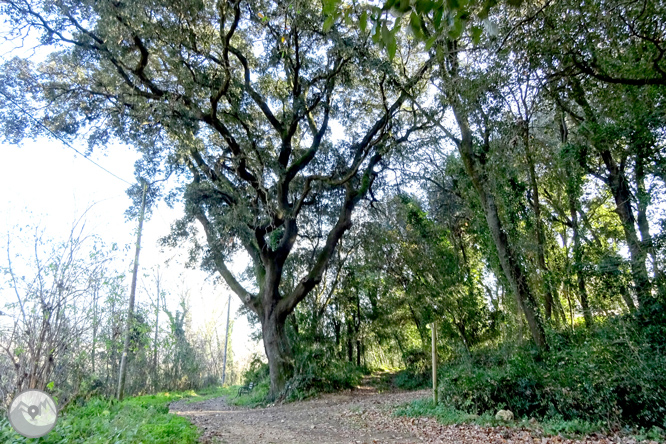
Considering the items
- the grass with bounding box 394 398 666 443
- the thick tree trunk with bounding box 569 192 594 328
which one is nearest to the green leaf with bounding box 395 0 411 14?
the grass with bounding box 394 398 666 443

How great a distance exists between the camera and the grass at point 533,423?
5.08 m

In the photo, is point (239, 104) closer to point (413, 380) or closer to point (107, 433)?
point (107, 433)

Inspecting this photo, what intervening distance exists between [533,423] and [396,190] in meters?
8.91

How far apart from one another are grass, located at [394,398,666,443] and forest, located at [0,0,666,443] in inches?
2.1

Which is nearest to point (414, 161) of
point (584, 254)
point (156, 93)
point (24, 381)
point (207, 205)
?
point (584, 254)

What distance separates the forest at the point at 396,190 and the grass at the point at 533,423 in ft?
0.17

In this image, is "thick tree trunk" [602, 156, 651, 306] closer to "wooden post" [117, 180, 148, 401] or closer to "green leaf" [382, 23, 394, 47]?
"green leaf" [382, 23, 394, 47]

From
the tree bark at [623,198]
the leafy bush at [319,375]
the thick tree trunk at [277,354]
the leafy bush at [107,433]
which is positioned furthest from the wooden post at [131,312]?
the tree bark at [623,198]

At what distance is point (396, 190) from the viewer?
537 inches

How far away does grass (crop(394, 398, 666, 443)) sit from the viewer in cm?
→ 508

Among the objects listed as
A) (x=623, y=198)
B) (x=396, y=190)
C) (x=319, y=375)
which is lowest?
(x=319, y=375)

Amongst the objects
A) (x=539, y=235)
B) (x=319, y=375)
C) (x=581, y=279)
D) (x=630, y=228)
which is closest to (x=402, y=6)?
(x=630, y=228)

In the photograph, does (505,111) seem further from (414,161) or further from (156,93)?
(156,93)

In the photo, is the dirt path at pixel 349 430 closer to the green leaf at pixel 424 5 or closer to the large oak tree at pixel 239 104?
the large oak tree at pixel 239 104
